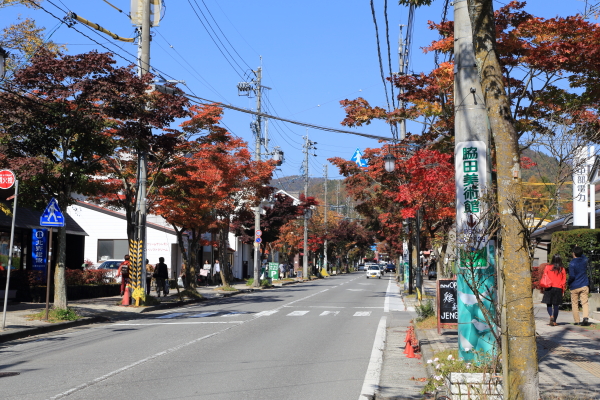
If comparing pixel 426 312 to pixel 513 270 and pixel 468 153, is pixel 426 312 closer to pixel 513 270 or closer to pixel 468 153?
pixel 468 153

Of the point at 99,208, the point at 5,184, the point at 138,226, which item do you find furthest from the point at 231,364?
the point at 99,208

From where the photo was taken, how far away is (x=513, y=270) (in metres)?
6.04

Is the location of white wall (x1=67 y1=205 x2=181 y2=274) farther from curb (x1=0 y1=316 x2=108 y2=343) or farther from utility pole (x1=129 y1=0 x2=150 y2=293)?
curb (x1=0 y1=316 x2=108 y2=343)

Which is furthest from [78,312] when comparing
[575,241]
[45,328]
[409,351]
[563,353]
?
[575,241]

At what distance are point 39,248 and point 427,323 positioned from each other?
1635 centimetres

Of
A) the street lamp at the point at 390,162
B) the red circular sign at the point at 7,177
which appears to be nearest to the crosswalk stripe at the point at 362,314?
the street lamp at the point at 390,162

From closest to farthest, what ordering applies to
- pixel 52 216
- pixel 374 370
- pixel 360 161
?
pixel 374 370 < pixel 52 216 < pixel 360 161

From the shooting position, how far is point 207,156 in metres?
27.6

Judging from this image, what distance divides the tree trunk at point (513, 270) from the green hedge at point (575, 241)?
14139mm

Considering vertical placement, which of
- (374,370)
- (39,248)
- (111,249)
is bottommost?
(374,370)

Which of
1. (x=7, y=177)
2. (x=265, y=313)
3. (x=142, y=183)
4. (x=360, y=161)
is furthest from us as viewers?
(x=360, y=161)

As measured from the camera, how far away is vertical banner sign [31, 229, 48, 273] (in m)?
25.3

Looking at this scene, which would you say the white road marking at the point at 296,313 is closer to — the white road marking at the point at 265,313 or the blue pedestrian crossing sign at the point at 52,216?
the white road marking at the point at 265,313

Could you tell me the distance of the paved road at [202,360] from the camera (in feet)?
27.9
